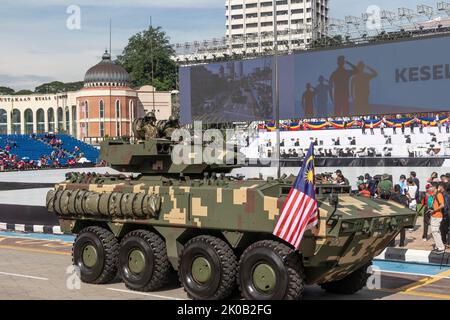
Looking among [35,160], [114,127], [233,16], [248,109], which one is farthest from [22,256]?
[233,16]

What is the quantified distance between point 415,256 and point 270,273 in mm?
6445

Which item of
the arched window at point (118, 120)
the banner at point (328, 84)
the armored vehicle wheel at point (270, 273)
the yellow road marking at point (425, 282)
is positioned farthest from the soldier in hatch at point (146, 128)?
the arched window at point (118, 120)

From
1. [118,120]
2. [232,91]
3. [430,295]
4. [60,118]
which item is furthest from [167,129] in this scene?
[60,118]

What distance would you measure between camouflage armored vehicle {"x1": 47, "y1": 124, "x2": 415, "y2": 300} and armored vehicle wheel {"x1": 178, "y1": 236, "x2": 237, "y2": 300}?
0.02 metres

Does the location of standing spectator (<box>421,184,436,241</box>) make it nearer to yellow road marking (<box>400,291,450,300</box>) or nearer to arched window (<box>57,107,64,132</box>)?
yellow road marking (<box>400,291,450,300</box>)

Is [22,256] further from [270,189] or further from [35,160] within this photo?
[35,160]

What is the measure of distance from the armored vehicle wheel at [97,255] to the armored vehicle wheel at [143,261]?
38 centimetres

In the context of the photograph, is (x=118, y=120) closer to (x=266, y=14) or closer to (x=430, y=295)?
(x=430, y=295)

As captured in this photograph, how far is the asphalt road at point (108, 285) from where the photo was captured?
12.0 m

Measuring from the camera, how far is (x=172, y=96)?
94.8m

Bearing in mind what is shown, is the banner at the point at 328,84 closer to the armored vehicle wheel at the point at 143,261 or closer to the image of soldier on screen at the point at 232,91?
the image of soldier on screen at the point at 232,91

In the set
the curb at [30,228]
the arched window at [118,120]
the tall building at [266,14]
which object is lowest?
the curb at [30,228]

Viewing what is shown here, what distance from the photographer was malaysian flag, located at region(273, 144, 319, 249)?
9.87 meters
